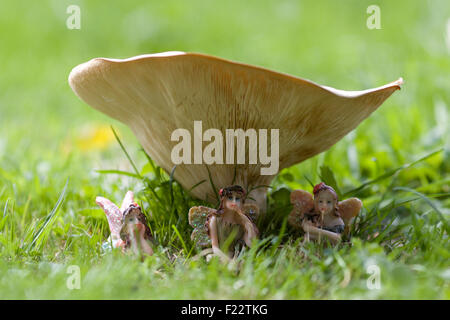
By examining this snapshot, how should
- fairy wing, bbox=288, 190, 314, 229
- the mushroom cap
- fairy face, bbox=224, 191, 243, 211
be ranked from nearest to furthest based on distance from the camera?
the mushroom cap → fairy face, bbox=224, 191, 243, 211 → fairy wing, bbox=288, 190, 314, 229

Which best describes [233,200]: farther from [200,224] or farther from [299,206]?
[299,206]

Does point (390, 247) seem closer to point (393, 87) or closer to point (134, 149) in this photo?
point (393, 87)

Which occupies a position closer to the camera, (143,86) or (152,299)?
(152,299)

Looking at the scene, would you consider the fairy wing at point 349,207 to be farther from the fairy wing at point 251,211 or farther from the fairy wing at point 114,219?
the fairy wing at point 114,219

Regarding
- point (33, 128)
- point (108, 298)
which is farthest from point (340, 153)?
point (33, 128)

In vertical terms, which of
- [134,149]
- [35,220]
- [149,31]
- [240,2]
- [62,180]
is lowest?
[35,220]

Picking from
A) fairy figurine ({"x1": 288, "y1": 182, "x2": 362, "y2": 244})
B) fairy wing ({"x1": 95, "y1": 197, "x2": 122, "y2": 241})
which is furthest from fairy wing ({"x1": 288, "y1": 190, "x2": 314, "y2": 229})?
fairy wing ({"x1": 95, "y1": 197, "x2": 122, "y2": 241})

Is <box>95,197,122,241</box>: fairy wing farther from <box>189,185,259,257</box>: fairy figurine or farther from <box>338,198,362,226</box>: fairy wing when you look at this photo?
<box>338,198,362,226</box>: fairy wing
